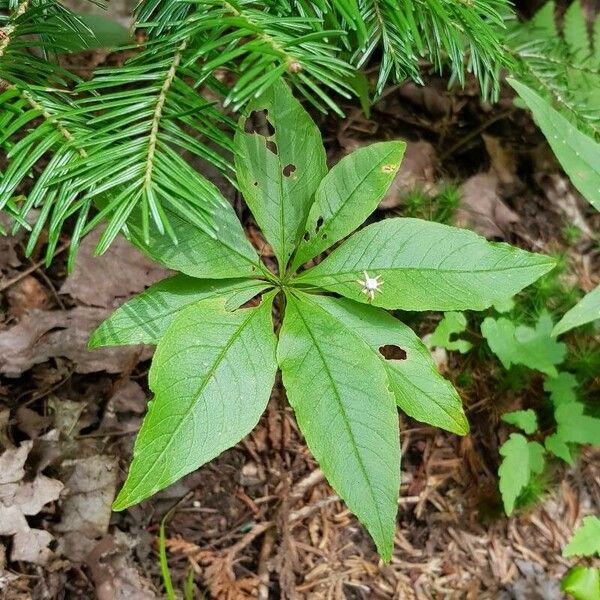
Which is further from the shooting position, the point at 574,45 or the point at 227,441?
the point at 574,45

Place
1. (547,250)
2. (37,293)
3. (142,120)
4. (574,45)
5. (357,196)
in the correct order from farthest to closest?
(547,250), (574,45), (37,293), (357,196), (142,120)

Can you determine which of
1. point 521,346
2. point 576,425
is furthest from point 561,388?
point 521,346

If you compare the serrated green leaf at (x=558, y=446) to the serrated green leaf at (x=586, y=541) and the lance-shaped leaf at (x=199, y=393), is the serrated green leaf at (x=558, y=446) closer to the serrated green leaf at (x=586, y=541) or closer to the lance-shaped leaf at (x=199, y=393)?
the serrated green leaf at (x=586, y=541)

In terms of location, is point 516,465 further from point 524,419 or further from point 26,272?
point 26,272

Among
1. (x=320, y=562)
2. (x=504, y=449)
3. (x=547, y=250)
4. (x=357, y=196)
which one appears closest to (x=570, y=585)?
(x=504, y=449)

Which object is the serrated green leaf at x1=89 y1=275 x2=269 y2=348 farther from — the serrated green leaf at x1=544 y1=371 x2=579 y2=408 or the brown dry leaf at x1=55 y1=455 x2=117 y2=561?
the serrated green leaf at x1=544 y1=371 x2=579 y2=408

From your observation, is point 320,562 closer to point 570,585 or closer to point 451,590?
point 451,590

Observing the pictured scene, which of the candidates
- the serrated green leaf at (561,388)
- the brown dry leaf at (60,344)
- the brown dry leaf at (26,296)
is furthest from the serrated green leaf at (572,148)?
the brown dry leaf at (26,296)

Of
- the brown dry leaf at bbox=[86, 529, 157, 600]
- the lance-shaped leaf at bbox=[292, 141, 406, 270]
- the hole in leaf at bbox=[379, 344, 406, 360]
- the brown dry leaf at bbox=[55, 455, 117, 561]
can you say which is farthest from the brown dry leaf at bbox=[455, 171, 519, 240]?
the brown dry leaf at bbox=[86, 529, 157, 600]
